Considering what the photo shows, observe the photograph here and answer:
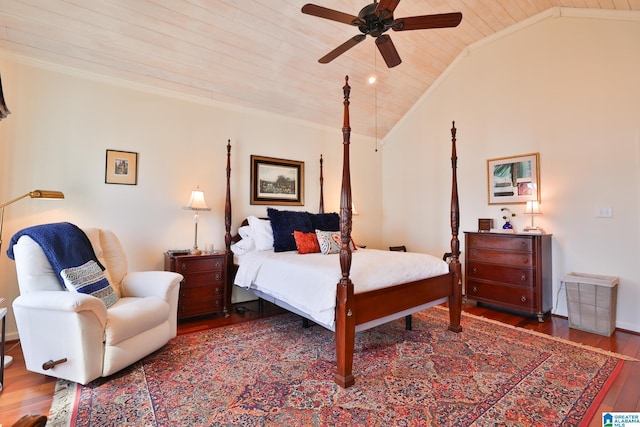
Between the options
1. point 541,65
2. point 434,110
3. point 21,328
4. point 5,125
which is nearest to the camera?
point 21,328

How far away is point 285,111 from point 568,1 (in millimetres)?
3499

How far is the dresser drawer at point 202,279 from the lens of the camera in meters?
3.24

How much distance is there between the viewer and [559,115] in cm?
355

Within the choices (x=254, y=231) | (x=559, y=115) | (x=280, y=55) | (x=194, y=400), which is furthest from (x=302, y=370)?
(x=559, y=115)

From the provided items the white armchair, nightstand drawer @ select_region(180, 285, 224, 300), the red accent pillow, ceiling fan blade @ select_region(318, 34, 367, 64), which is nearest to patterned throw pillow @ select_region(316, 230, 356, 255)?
the red accent pillow

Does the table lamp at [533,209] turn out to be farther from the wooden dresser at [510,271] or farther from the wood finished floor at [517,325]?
the wood finished floor at [517,325]

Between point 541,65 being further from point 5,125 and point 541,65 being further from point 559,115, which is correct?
point 5,125

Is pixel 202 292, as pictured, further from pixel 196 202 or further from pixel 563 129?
pixel 563 129

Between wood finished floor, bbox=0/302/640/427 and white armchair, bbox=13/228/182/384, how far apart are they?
0.40ft

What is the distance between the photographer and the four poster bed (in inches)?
82.0

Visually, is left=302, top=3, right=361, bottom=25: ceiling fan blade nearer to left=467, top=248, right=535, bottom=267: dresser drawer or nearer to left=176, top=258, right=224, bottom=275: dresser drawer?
left=176, top=258, right=224, bottom=275: dresser drawer

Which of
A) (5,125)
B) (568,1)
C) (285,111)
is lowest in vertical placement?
(5,125)

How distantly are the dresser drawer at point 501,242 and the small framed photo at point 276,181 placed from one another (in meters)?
2.44

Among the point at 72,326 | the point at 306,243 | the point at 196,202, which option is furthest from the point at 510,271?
the point at 72,326
